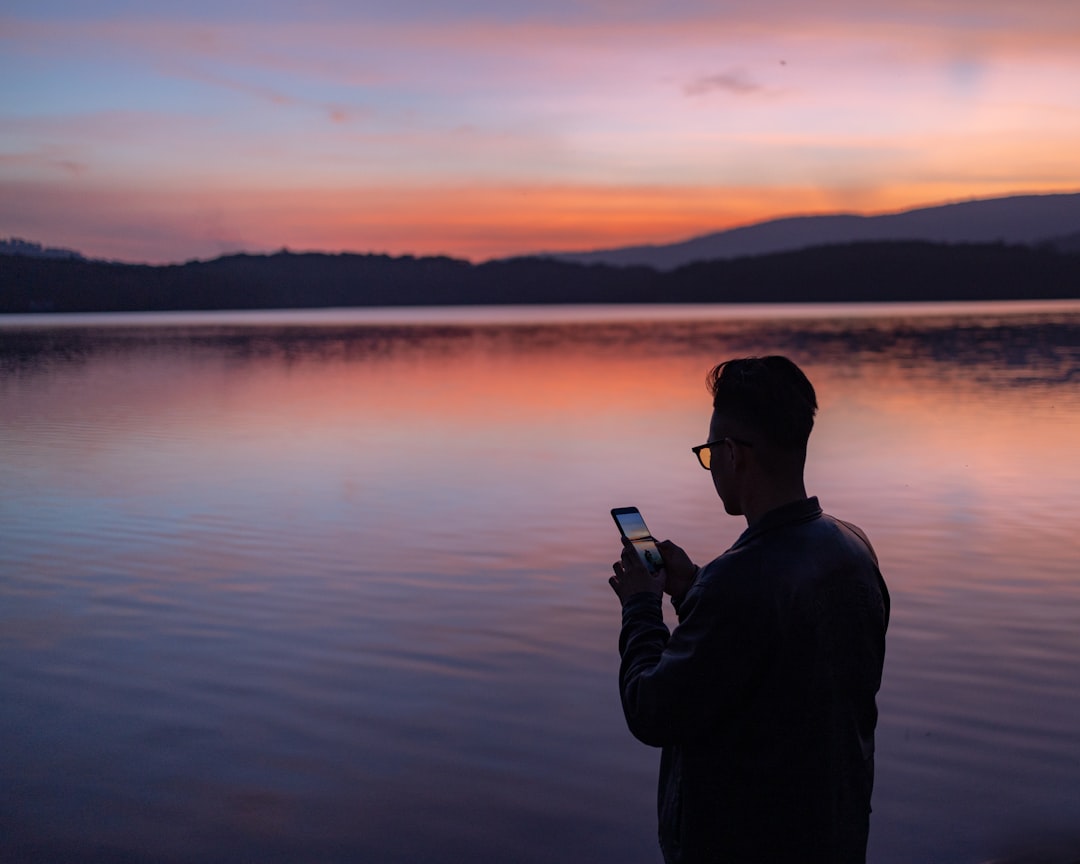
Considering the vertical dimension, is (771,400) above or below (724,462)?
above

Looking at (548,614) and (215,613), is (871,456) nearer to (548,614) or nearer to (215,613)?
(548,614)

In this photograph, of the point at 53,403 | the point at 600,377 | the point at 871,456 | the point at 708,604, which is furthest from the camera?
the point at 600,377

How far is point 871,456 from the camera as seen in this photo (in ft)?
62.4

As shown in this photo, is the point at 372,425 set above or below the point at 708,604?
below

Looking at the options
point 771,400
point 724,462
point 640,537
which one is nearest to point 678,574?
point 640,537

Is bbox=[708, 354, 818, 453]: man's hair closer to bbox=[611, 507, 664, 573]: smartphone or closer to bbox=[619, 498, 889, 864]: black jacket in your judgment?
bbox=[619, 498, 889, 864]: black jacket

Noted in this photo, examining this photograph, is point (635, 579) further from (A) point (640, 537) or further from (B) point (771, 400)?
(B) point (771, 400)

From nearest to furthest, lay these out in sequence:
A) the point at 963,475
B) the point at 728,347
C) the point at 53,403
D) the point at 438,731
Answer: the point at 438,731, the point at 963,475, the point at 53,403, the point at 728,347

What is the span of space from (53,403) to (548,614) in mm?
26247

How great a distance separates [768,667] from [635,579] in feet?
1.62

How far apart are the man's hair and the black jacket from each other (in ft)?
0.58

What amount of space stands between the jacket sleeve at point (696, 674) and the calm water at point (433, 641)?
9.40 feet

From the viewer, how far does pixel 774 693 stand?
2432mm

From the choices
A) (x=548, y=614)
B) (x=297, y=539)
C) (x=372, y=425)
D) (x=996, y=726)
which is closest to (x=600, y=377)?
(x=372, y=425)
